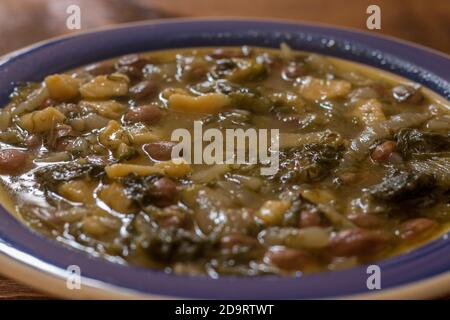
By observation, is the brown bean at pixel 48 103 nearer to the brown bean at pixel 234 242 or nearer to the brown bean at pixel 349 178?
the brown bean at pixel 234 242

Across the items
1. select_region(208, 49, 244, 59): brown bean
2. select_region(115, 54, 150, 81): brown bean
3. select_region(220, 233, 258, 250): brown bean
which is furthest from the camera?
select_region(208, 49, 244, 59): brown bean

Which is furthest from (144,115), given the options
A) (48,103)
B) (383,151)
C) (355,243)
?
(355,243)

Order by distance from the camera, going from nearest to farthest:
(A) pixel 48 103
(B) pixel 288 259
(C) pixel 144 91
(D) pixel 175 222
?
(B) pixel 288 259 < (D) pixel 175 222 < (A) pixel 48 103 < (C) pixel 144 91

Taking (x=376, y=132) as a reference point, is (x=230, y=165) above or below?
below

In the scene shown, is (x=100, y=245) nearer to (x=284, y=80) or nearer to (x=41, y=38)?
(x=284, y=80)

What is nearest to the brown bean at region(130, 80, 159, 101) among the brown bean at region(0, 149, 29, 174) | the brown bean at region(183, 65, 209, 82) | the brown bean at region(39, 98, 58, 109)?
the brown bean at region(183, 65, 209, 82)

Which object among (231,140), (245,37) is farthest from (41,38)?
(231,140)

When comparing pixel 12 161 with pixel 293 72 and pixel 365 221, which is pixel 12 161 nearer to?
pixel 365 221

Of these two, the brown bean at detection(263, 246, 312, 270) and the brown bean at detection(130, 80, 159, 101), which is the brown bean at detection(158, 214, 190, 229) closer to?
the brown bean at detection(263, 246, 312, 270)
